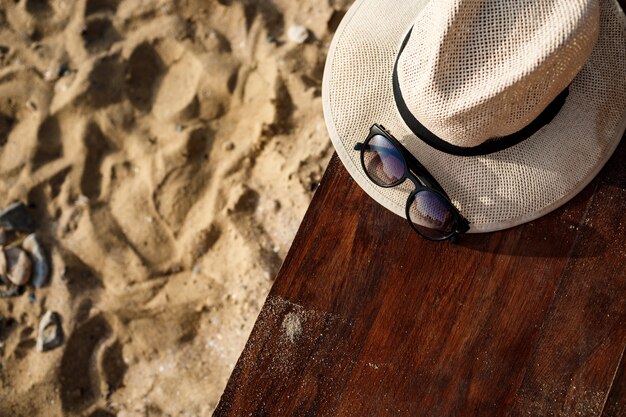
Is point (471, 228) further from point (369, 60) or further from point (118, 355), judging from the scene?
point (118, 355)

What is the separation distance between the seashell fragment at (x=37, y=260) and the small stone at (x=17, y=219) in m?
0.04

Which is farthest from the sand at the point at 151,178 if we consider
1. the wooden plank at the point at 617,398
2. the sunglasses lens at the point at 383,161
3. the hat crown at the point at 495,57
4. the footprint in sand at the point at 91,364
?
the wooden plank at the point at 617,398

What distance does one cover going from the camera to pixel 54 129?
7.59 feet

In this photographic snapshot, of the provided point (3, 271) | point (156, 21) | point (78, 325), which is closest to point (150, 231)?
point (78, 325)

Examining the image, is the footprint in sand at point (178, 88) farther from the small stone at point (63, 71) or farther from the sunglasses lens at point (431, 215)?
the sunglasses lens at point (431, 215)

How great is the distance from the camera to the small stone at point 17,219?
7.50ft

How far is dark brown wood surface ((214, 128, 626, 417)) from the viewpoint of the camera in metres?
1.39

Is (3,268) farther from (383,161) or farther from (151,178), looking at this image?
(383,161)

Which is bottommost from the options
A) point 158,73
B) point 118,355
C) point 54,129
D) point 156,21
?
point 118,355

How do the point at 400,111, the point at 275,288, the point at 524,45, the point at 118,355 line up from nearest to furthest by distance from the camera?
1. the point at 524,45
2. the point at 400,111
3. the point at 275,288
4. the point at 118,355

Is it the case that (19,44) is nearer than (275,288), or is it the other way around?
(275,288)

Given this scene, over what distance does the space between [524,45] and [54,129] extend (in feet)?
6.38

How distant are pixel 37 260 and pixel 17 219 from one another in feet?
0.63

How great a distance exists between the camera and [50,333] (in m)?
2.23
